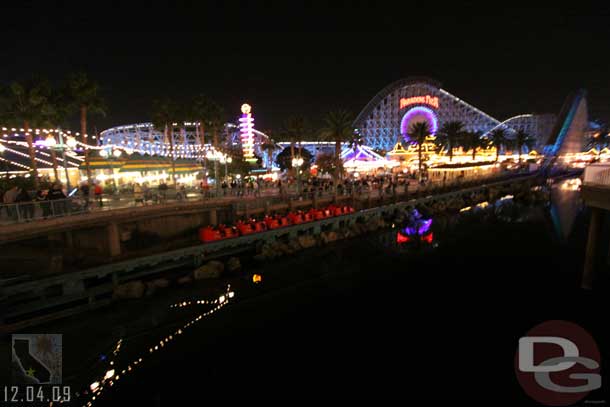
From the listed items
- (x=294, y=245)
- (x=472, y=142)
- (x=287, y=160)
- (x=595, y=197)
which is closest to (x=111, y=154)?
(x=294, y=245)

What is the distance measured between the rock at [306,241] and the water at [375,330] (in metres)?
1.26

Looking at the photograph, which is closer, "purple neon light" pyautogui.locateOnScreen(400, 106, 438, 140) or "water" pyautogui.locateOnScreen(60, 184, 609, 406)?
"water" pyautogui.locateOnScreen(60, 184, 609, 406)

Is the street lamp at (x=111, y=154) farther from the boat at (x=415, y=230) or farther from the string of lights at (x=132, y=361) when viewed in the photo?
the boat at (x=415, y=230)

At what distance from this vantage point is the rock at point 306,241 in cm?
2732

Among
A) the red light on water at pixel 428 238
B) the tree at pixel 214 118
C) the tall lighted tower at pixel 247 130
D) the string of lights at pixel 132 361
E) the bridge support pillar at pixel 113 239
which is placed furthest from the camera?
the tall lighted tower at pixel 247 130

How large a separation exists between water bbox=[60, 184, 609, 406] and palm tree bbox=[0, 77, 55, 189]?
871 inches

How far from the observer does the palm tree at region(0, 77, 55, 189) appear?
88.8 ft

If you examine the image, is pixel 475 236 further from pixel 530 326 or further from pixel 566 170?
pixel 566 170

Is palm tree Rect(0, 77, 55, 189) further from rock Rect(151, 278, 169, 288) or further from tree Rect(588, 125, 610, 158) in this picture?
tree Rect(588, 125, 610, 158)

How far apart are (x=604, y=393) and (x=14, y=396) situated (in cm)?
1899

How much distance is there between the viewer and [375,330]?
16109mm

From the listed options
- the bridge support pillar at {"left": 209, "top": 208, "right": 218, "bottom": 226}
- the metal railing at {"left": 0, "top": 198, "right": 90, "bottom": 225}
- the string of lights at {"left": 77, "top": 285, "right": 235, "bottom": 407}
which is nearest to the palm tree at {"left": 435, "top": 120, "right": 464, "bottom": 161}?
the bridge support pillar at {"left": 209, "top": 208, "right": 218, "bottom": 226}

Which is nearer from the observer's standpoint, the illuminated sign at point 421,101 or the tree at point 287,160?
the tree at point 287,160

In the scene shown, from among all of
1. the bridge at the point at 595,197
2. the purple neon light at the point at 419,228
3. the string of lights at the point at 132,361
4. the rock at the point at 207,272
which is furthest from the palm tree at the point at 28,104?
the bridge at the point at 595,197
